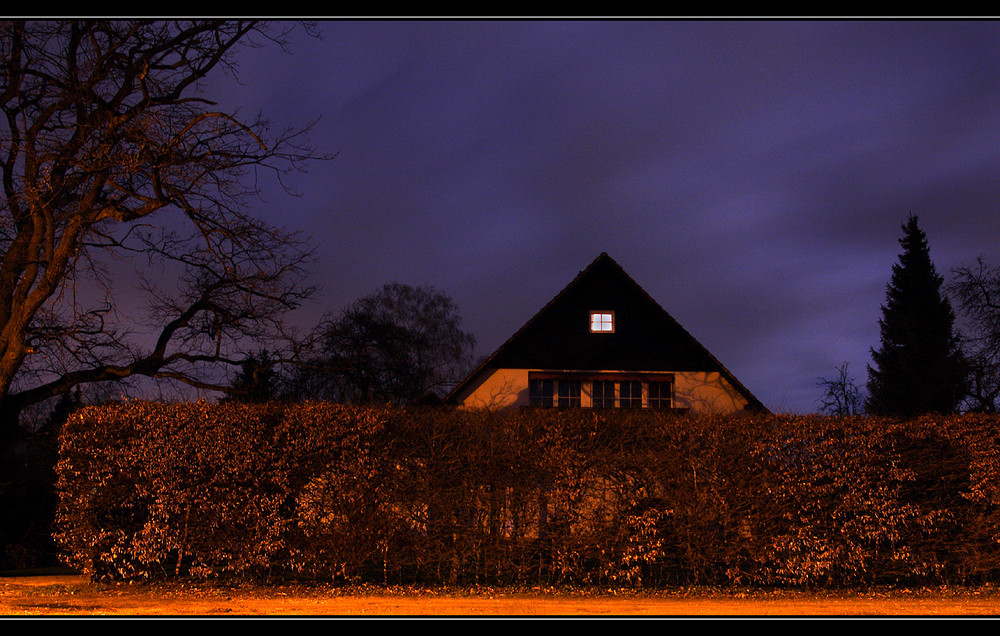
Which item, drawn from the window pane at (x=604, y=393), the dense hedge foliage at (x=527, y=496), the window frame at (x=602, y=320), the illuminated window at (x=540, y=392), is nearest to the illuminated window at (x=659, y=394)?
the window pane at (x=604, y=393)

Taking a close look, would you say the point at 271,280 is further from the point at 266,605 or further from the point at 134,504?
the point at 266,605

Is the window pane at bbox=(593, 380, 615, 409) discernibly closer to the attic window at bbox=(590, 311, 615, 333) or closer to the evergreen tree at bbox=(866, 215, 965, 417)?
the attic window at bbox=(590, 311, 615, 333)

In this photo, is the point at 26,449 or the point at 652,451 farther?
the point at 26,449

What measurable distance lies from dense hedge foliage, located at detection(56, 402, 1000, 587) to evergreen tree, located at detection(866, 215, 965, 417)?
27.2 metres

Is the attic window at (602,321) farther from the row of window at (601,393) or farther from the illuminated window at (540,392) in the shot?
the illuminated window at (540,392)

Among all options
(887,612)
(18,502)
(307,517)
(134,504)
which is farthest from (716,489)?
(18,502)

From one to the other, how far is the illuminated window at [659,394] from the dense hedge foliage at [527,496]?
14010mm

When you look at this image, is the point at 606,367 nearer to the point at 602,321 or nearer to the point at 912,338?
the point at 602,321

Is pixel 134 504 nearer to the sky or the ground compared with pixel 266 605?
nearer to the sky

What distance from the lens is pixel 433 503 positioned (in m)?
13.0

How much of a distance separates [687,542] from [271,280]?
1000 centimetres

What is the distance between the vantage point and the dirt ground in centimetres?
1049

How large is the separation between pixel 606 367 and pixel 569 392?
1553 millimetres

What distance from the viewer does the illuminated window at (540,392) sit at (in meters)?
27.5
